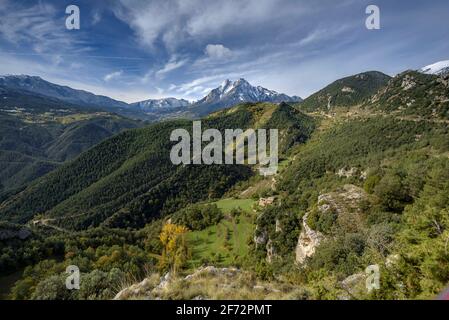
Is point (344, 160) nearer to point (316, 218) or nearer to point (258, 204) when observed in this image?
point (258, 204)

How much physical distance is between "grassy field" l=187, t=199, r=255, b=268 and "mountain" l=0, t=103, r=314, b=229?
45646 mm

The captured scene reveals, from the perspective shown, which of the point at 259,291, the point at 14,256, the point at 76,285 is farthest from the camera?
the point at 14,256

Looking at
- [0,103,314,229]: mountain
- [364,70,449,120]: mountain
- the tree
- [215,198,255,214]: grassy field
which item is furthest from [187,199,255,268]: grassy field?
[364,70,449,120]: mountain

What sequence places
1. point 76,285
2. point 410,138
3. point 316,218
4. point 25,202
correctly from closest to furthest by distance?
point 76,285
point 316,218
point 410,138
point 25,202

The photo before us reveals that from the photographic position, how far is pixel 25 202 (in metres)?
165

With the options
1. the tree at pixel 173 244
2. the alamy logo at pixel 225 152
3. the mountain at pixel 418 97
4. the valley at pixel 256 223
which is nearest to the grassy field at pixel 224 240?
the valley at pixel 256 223

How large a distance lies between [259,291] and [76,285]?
847 cm

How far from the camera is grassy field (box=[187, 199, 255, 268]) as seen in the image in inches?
2653

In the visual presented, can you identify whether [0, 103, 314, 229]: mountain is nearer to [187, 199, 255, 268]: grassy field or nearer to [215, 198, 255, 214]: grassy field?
[215, 198, 255, 214]: grassy field

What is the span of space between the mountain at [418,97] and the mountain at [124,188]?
63391 millimetres

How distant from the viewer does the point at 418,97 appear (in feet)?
412

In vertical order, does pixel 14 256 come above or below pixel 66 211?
above

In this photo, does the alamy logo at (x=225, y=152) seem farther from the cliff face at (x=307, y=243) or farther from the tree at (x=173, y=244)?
the cliff face at (x=307, y=243)
